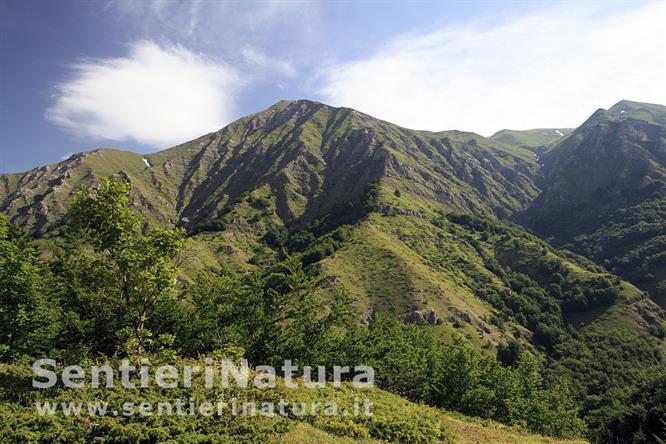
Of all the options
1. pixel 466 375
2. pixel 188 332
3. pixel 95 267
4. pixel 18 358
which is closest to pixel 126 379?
pixel 95 267

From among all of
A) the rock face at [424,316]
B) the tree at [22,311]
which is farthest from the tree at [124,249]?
the rock face at [424,316]

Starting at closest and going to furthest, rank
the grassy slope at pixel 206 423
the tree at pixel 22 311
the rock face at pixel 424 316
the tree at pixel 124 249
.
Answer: the grassy slope at pixel 206 423 → the tree at pixel 124 249 → the tree at pixel 22 311 → the rock face at pixel 424 316

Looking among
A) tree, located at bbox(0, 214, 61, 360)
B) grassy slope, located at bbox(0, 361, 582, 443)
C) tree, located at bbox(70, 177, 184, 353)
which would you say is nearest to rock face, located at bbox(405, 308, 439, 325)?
grassy slope, located at bbox(0, 361, 582, 443)

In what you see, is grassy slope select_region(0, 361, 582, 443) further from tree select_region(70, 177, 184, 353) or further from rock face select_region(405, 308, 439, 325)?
rock face select_region(405, 308, 439, 325)

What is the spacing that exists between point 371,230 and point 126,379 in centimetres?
18201


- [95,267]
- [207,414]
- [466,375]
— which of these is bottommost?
[466,375]

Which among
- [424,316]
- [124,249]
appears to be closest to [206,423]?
[124,249]

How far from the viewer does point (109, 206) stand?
18.2m

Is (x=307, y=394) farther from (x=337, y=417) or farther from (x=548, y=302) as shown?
(x=548, y=302)

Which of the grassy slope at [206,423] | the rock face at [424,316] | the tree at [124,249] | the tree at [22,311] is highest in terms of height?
the tree at [124,249]

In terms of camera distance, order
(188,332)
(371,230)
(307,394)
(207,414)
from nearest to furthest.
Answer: (207,414) → (307,394) → (188,332) → (371,230)

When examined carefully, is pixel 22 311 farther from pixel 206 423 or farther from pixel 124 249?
pixel 206 423

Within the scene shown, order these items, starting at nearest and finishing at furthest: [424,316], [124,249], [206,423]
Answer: [206,423] → [124,249] → [424,316]

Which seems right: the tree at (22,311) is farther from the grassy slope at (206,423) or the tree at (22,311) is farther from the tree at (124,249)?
the tree at (124,249)
